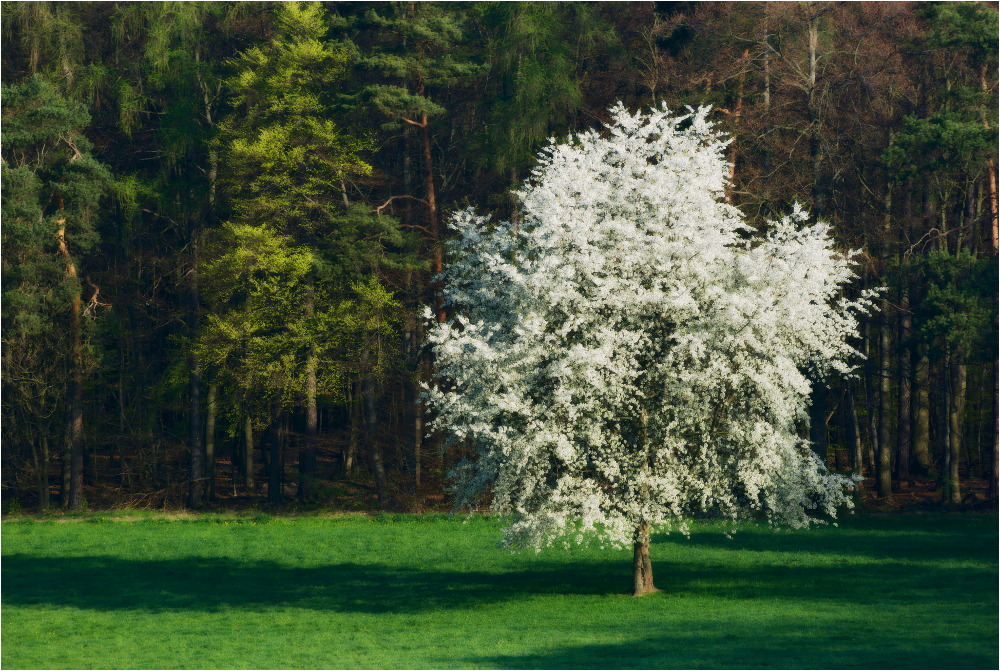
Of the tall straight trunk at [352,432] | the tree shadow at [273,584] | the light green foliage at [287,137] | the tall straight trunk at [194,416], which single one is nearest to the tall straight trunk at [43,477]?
the tall straight trunk at [194,416]

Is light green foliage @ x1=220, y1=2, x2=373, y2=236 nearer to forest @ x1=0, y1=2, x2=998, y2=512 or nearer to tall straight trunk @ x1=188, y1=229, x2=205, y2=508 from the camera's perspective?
forest @ x1=0, y1=2, x2=998, y2=512

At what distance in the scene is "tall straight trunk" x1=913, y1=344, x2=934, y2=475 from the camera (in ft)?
138

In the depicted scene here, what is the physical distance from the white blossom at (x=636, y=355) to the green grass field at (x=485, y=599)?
6.76 ft

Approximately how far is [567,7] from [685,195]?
971 inches

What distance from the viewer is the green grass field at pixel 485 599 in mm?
17531

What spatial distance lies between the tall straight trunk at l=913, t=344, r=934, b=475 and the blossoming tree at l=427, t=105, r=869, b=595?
76.0 feet

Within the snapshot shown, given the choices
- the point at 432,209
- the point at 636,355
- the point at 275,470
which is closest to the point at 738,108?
the point at 432,209

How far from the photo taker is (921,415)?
1705 inches

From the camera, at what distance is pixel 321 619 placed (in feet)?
70.4

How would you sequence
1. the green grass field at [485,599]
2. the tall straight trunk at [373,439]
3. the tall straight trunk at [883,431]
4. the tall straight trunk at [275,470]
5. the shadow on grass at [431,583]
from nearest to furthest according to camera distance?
the green grass field at [485,599], the shadow on grass at [431,583], the tall straight trunk at [883,431], the tall straight trunk at [373,439], the tall straight trunk at [275,470]

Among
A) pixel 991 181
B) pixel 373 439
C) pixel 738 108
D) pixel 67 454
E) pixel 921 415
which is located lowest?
pixel 67 454

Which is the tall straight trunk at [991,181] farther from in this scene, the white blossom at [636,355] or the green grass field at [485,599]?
the white blossom at [636,355]

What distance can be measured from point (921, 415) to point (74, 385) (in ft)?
102

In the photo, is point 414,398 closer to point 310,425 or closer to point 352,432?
point 352,432
